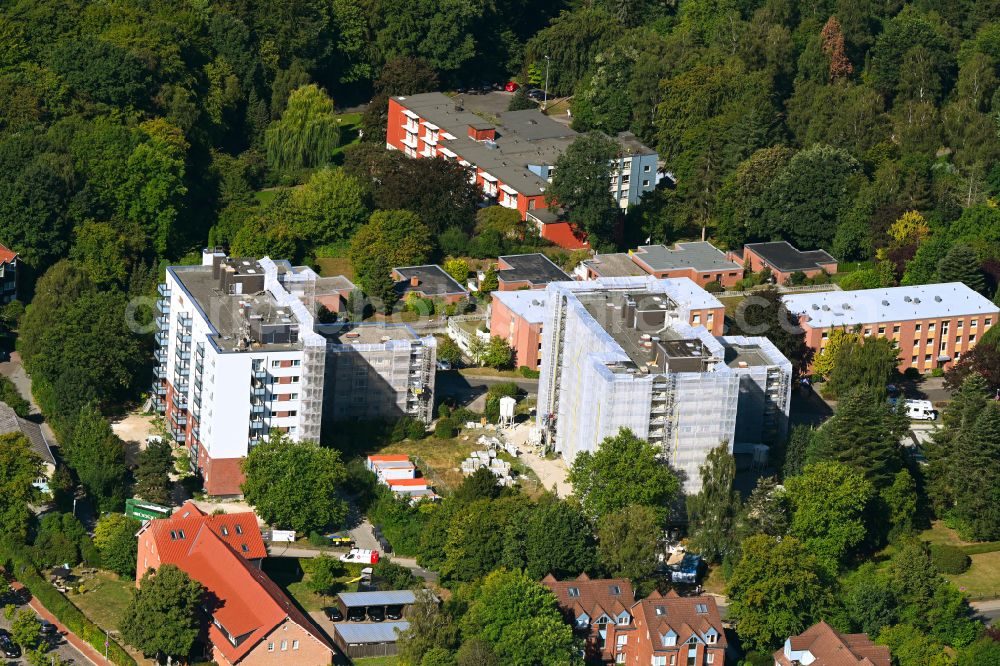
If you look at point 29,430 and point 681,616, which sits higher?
point 681,616

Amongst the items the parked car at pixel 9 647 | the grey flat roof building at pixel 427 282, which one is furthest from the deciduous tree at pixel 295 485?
the grey flat roof building at pixel 427 282

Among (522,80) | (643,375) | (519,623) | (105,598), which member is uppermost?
(643,375)

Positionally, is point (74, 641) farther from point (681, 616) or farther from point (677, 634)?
point (681, 616)

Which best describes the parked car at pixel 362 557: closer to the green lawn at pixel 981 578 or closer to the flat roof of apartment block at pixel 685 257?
the green lawn at pixel 981 578

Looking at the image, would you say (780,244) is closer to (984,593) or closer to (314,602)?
(984,593)

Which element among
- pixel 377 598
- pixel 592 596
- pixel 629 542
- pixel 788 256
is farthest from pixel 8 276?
pixel 592 596

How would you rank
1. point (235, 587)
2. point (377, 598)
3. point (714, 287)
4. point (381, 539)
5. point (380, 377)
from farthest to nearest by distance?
point (714, 287) → point (380, 377) → point (381, 539) → point (377, 598) → point (235, 587)

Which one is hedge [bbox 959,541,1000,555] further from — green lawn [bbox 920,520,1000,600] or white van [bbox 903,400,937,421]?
white van [bbox 903,400,937,421]
